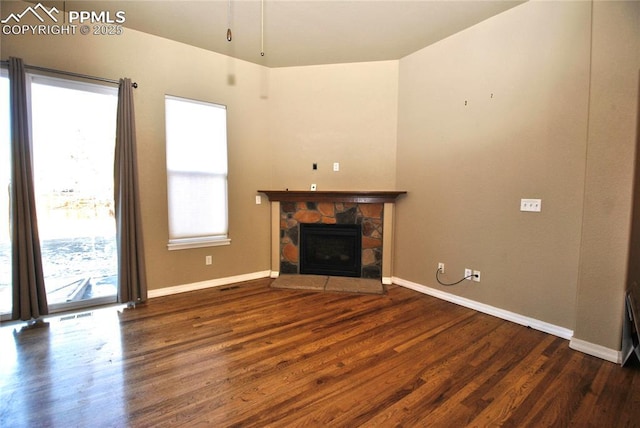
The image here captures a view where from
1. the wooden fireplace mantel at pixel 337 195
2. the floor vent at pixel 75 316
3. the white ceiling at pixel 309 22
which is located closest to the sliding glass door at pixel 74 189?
the floor vent at pixel 75 316

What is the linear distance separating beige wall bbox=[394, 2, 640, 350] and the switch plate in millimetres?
45

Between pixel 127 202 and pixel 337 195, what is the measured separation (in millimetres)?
2377

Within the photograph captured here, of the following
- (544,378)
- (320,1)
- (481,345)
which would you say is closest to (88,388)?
(481,345)

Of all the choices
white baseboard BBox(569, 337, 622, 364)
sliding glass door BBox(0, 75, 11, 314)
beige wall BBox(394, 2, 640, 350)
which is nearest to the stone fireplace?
beige wall BBox(394, 2, 640, 350)

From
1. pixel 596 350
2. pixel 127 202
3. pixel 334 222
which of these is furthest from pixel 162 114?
pixel 596 350

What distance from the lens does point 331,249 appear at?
3.91 metres

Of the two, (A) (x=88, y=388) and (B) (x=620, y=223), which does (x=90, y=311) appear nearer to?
(A) (x=88, y=388)

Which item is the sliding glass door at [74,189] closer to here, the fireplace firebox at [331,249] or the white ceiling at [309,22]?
the white ceiling at [309,22]

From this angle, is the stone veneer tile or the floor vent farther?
the stone veneer tile

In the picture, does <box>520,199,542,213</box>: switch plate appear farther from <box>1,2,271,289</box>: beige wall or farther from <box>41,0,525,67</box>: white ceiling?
<box>1,2,271,289</box>: beige wall

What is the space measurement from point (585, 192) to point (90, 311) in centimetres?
451

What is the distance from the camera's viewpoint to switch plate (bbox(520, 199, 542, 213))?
241 cm

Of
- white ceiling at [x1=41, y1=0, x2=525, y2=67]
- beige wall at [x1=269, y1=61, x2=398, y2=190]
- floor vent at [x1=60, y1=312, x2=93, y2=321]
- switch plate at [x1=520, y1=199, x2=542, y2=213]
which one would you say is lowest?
floor vent at [x1=60, y1=312, x2=93, y2=321]

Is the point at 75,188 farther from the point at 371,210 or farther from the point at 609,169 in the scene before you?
the point at 609,169
